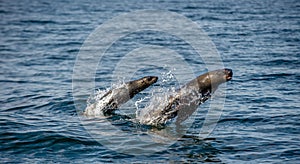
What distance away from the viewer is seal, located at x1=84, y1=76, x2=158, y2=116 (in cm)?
1448

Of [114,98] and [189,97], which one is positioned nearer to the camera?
[189,97]

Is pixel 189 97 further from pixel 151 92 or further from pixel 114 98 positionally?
pixel 151 92

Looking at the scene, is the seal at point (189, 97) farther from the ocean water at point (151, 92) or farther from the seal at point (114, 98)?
the seal at point (114, 98)

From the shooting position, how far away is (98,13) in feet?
152

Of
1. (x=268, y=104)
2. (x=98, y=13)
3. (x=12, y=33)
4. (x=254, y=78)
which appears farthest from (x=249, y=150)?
(x=98, y=13)

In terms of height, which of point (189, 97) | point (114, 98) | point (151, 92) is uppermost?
point (189, 97)

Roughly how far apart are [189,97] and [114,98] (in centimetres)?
277

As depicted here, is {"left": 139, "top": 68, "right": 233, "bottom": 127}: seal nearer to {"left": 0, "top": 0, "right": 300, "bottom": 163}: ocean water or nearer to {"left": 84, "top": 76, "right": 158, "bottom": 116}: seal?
{"left": 0, "top": 0, "right": 300, "bottom": 163}: ocean water

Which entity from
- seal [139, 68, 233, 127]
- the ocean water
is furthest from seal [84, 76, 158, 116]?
seal [139, 68, 233, 127]

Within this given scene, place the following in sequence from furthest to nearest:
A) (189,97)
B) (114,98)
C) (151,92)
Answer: (151,92) → (114,98) → (189,97)

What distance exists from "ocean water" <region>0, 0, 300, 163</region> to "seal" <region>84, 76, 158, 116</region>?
46 cm

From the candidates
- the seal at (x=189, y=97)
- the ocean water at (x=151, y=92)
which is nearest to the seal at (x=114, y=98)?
the ocean water at (x=151, y=92)

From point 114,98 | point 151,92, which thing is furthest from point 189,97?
point 151,92

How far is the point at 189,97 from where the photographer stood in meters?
12.9
